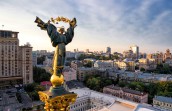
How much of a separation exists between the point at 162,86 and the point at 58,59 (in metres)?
31.0

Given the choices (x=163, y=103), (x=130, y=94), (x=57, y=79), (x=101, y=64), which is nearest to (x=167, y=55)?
(x=101, y=64)

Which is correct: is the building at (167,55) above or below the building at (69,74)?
above

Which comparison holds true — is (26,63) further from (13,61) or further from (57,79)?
(57,79)

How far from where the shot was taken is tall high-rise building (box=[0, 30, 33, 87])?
33.4 meters

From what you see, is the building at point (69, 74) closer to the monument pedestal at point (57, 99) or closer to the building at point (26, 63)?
the building at point (26, 63)

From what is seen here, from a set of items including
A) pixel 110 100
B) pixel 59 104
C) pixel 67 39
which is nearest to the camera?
pixel 59 104

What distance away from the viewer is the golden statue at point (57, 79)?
6.61 ft

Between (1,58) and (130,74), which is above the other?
(1,58)

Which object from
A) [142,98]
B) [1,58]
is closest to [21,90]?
[1,58]

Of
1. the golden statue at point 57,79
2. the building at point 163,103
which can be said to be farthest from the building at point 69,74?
the golden statue at point 57,79

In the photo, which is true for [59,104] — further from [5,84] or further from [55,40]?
[5,84]

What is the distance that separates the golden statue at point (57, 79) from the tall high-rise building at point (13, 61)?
33857mm

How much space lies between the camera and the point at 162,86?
98.2 ft

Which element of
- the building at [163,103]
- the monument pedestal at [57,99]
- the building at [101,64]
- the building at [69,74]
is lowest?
the building at [163,103]
